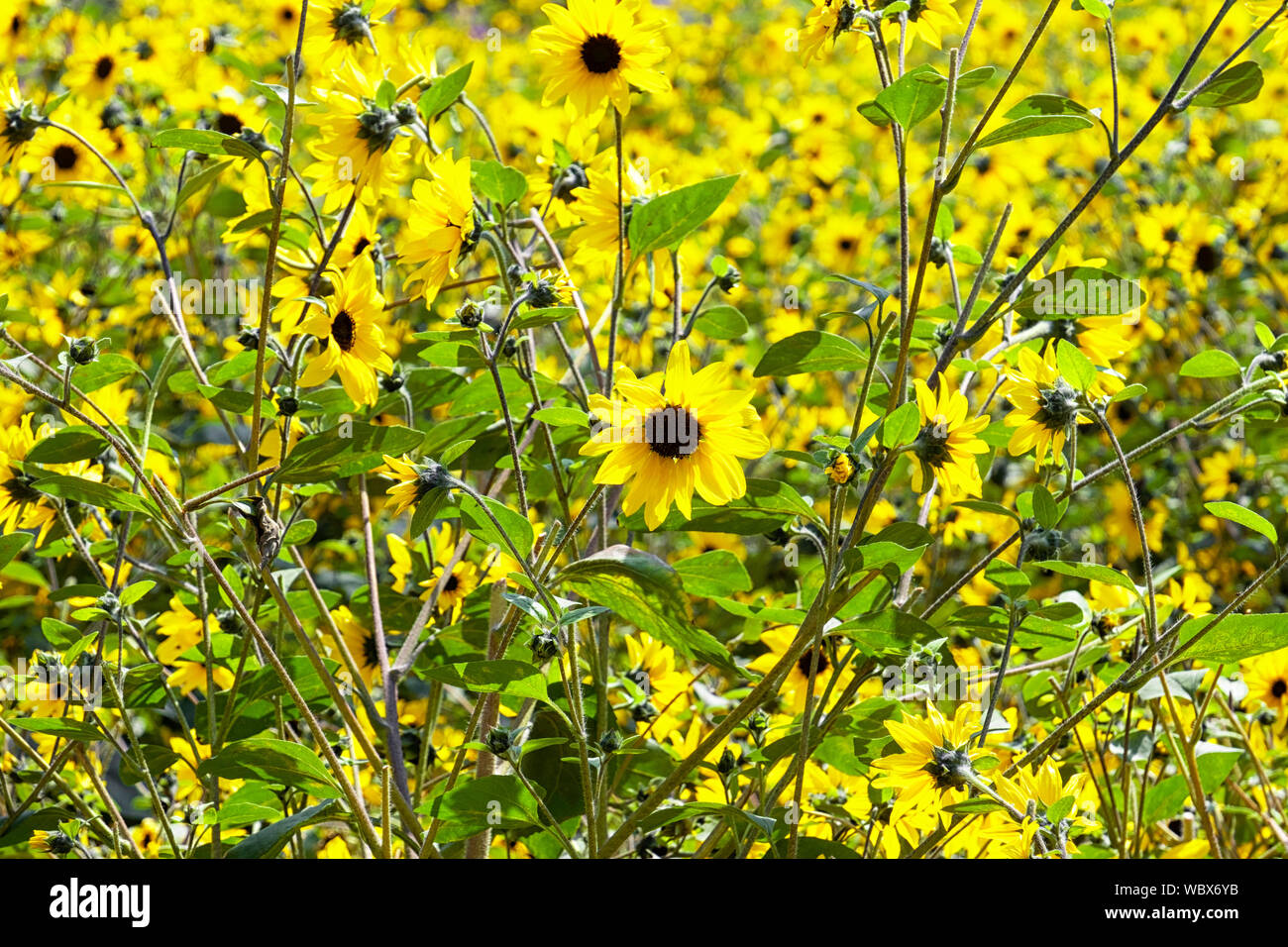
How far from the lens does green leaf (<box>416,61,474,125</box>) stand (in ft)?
4.19

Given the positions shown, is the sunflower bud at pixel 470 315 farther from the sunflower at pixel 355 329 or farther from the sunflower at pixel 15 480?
the sunflower at pixel 15 480

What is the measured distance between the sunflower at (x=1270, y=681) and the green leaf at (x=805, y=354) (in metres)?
1.06

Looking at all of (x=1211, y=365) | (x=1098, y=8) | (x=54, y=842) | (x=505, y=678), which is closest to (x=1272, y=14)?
(x=1098, y=8)

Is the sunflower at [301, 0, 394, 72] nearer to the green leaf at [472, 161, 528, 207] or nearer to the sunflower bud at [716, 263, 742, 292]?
the green leaf at [472, 161, 528, 207]

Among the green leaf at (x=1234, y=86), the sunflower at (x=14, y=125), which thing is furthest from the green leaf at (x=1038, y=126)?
the sunflower at (x=14, y=125)

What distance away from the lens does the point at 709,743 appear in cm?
119

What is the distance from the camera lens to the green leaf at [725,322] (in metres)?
1.54

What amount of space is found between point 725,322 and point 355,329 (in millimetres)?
484

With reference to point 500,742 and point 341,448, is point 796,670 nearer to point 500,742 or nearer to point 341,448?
point 500,742

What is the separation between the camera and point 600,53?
1358 millimetres

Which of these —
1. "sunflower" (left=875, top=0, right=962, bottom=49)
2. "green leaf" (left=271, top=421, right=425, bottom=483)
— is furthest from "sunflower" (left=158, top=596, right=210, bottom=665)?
"sunflower" (left=875, top=0, right=962, bottom=49)

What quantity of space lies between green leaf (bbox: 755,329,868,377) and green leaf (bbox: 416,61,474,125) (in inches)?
16.8

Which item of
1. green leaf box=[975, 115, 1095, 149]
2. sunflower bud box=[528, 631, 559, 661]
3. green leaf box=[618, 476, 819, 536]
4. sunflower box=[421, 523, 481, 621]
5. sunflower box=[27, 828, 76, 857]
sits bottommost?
sunflower box=[27, 828, 76, 857]

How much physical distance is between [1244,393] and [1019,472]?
195cm
